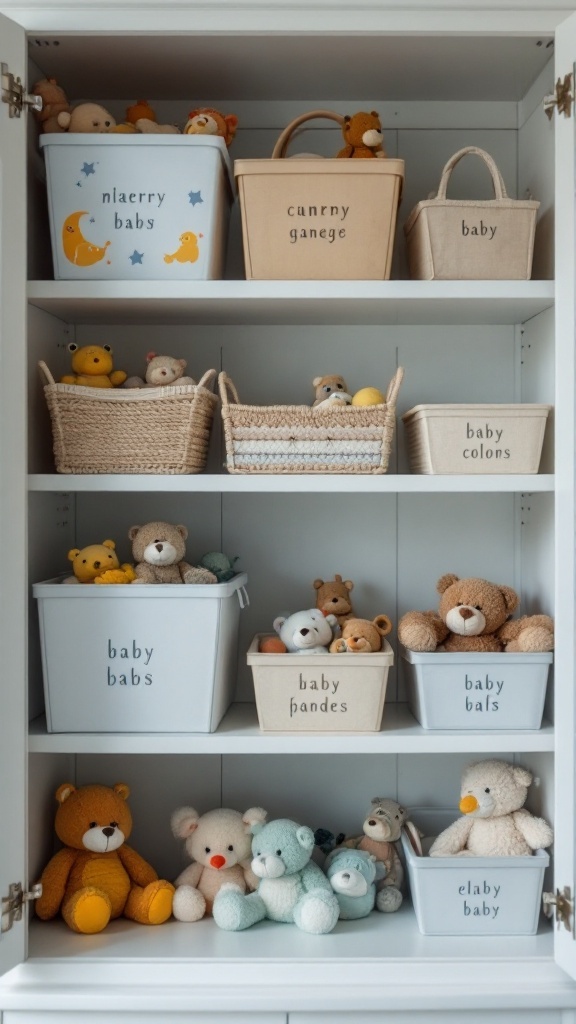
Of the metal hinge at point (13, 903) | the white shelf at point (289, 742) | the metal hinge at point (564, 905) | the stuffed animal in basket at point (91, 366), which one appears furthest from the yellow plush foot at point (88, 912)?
the stuffed animal in basket at point (91, 366)

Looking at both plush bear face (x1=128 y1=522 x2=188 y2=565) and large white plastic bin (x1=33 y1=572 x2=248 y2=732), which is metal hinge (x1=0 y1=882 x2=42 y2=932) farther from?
plush bear face (x1=128 y1=522 x2=188 y2=565)

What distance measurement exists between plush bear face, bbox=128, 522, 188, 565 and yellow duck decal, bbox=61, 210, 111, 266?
1.60ft

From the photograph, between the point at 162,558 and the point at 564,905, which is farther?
the point at 162,558

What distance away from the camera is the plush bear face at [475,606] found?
160 centimetres

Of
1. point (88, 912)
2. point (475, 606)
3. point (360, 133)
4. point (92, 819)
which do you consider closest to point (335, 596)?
point (475, 606)

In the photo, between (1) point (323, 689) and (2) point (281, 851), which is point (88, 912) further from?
(1) point (323, 689)

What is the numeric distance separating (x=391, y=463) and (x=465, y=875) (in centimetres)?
80

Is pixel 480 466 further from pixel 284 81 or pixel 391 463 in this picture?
pixel 284 81

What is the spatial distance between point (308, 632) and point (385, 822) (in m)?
0.42

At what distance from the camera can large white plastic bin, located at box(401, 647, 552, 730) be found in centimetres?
158

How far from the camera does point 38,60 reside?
A: 1.63 meters

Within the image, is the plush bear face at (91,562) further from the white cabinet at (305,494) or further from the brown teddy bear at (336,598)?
the brown teddy bear at (336,598)

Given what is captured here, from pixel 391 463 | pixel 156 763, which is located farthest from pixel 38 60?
pixel 156 763

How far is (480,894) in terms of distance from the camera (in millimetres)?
1573
